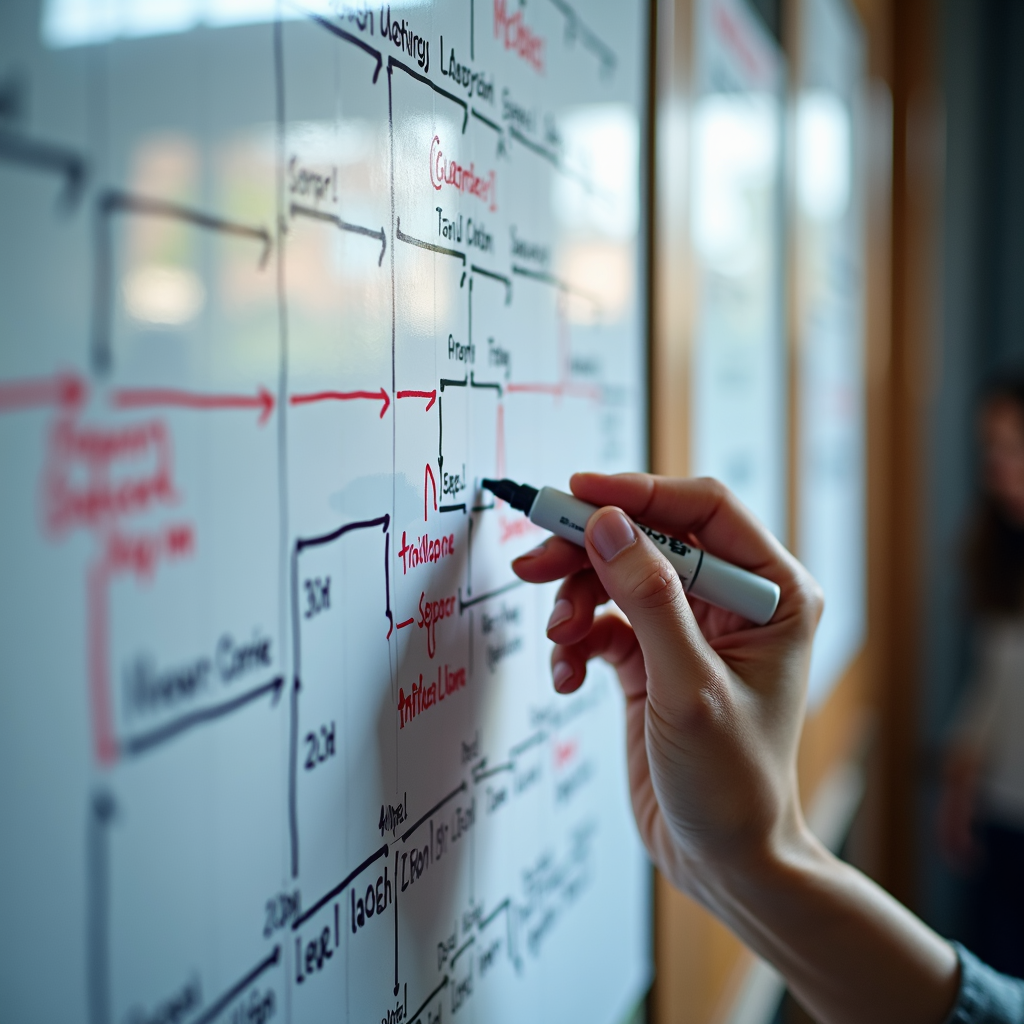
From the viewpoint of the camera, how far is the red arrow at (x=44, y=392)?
215 millimetres

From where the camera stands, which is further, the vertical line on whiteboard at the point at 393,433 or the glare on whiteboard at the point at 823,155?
the glare on whiteboard at the point at 823,155

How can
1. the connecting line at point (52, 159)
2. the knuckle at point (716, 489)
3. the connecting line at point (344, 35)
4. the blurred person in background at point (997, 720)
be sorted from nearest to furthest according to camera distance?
1. the connecting line at point (52, 159)
2. the connecting line at point (344, 35)
3. the knuckle at point (716, 489)
4. the blurred person in background at point (997, 720)

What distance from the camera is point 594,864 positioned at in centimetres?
62

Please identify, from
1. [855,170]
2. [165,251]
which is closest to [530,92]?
[165,251]

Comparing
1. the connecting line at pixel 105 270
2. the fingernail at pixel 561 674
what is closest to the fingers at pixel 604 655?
the fingernail at pixel 561 674

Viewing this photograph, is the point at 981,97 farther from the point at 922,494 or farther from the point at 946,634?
the point at 946,634

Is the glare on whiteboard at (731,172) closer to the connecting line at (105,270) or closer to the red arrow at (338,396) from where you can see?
the red arrow at (338,396)

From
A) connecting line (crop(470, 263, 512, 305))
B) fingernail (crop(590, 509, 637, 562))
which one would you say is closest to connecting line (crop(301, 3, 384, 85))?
connecting line (crop(470, 263, 512, 305))

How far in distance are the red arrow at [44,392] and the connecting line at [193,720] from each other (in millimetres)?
92

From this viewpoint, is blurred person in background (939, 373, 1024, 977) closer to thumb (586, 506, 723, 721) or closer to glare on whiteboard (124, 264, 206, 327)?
thumb (586, 506, 723, 721)

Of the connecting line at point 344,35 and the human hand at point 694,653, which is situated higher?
the connecting line at point 344,35

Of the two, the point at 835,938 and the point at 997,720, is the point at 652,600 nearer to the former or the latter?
the point at 835,938

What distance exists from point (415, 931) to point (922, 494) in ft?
5.85

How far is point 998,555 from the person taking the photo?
70.3 inches
